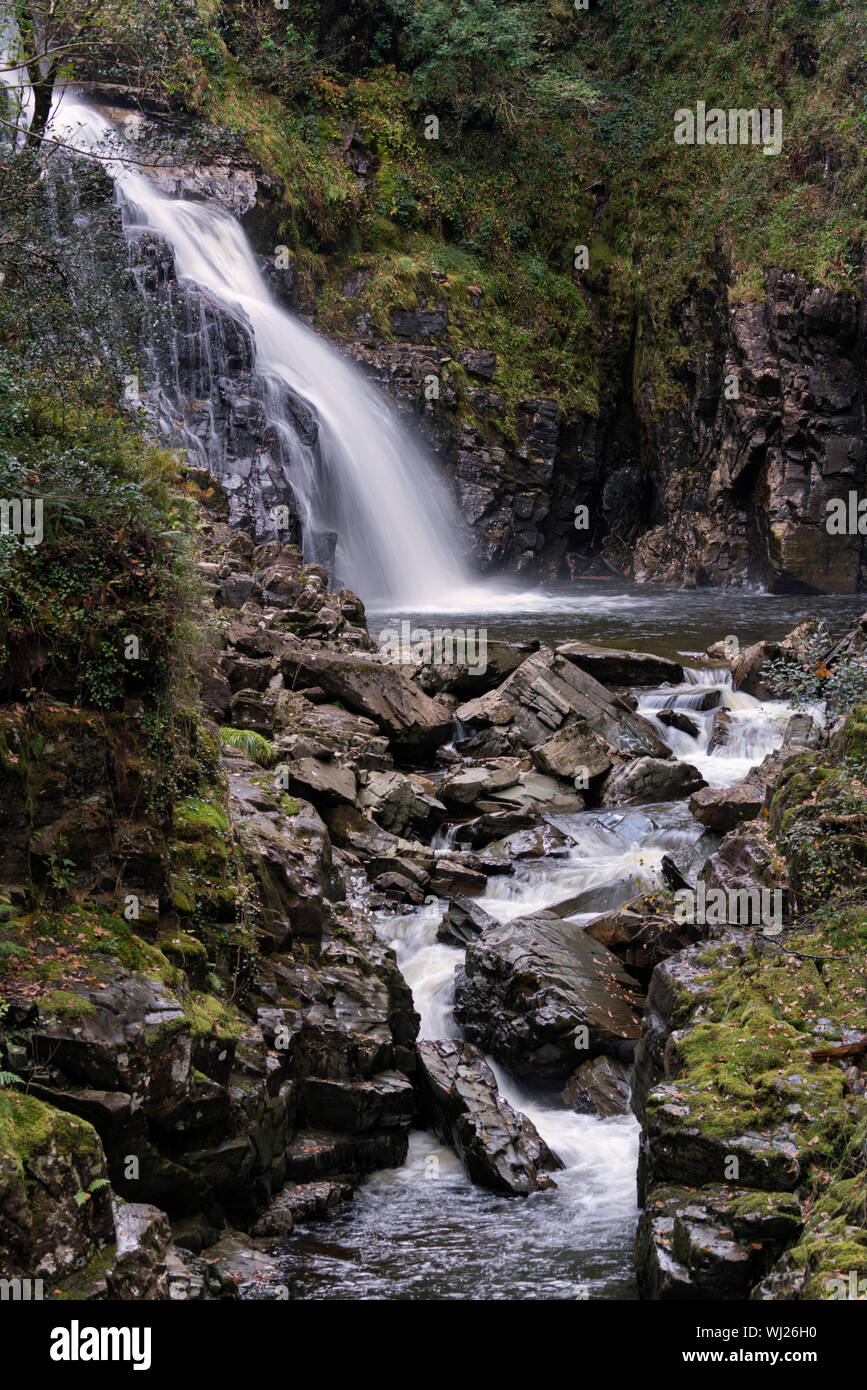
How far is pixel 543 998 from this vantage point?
29.7 feet

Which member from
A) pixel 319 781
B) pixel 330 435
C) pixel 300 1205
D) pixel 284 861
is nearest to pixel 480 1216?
pixel 300 1205

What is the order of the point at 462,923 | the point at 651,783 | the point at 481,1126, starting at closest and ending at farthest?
1. the point at 481,1126
2. the point at 462,923
3. the point at 651,783

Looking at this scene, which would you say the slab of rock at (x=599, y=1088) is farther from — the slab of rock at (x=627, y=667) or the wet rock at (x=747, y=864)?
the slab of rock at (x=627, y=667)

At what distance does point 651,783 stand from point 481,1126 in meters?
6.78

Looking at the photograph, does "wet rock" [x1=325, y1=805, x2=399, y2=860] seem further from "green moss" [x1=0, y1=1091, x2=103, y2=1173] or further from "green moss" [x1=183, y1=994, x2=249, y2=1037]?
"green moss" [x1=0, y1=1091, x2=103, y2=1173]

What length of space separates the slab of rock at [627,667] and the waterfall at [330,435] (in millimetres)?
7972

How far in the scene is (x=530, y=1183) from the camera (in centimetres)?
758

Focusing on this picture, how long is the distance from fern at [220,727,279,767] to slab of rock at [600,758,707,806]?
489 cm

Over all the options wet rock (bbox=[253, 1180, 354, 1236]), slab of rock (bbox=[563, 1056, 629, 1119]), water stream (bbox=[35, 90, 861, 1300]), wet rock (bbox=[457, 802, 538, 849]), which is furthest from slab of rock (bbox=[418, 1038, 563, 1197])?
wet rock (bbox=[457, 802, 538, 849])

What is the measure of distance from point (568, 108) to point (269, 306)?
1408cm

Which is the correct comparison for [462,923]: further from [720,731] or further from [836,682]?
[720,731]

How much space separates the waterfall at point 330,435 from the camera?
23953 mm
